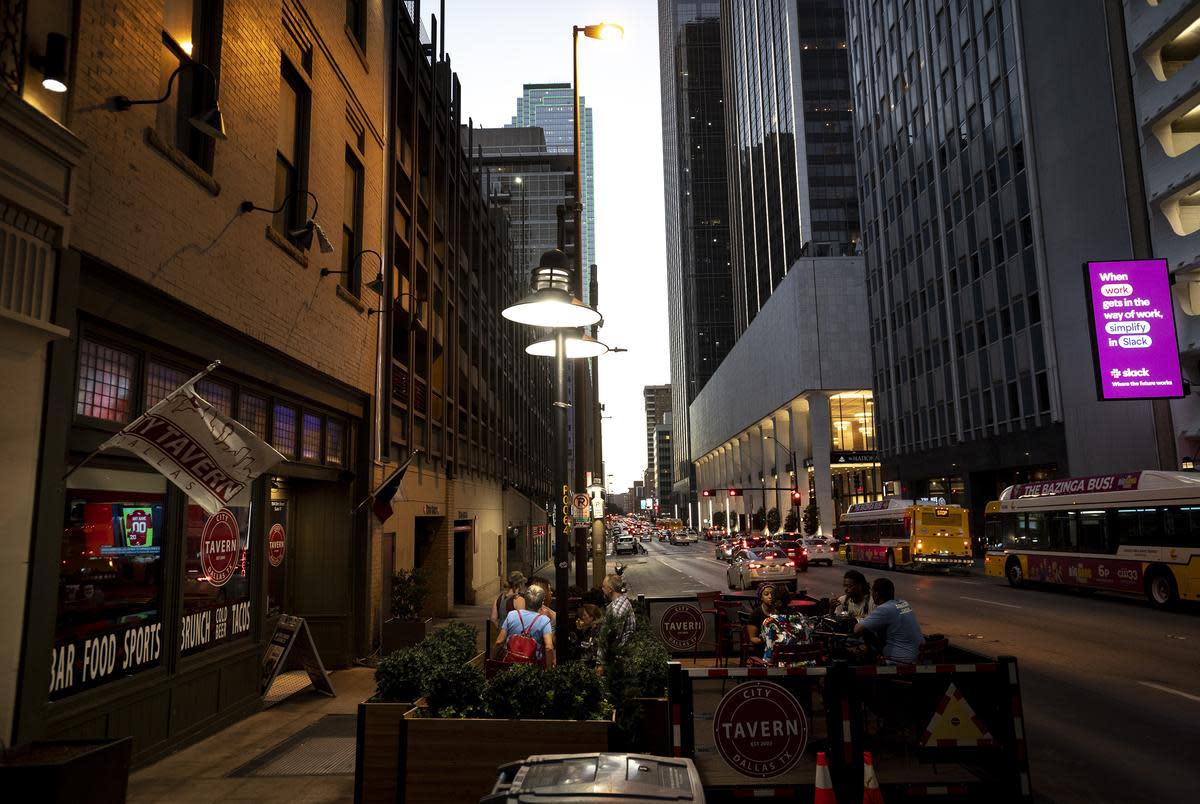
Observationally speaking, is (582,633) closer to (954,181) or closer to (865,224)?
(954,181)

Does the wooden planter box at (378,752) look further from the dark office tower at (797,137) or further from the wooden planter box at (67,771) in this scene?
the dark office tower at (797,137)

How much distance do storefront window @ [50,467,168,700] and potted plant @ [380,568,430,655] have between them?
273 inches

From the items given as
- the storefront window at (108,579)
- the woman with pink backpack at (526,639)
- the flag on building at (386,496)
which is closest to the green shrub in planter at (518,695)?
the woman with pink backpack at (526,639)

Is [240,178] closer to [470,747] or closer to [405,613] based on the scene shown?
[470,747]

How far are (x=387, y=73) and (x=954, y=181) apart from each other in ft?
142

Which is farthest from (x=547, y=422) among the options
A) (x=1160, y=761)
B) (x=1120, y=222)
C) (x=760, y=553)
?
(x=1160, y=761)

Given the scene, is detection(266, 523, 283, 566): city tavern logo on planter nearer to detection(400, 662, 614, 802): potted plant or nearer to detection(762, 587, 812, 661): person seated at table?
detection(400, 662, 614, 802): potted plant

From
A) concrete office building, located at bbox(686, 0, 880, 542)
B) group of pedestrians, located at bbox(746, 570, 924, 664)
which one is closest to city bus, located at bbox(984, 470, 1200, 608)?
group of pedestrians, located at bbox(746, 570, 924, 664)

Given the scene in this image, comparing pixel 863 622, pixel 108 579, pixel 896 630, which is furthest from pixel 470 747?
pixel 896 630

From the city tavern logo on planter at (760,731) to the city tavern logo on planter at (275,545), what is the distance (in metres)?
8.32

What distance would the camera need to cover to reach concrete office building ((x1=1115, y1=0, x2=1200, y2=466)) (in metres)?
29.4

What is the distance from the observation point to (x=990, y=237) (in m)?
45.8

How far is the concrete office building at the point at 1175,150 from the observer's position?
29375mm

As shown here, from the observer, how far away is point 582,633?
1153 cm
